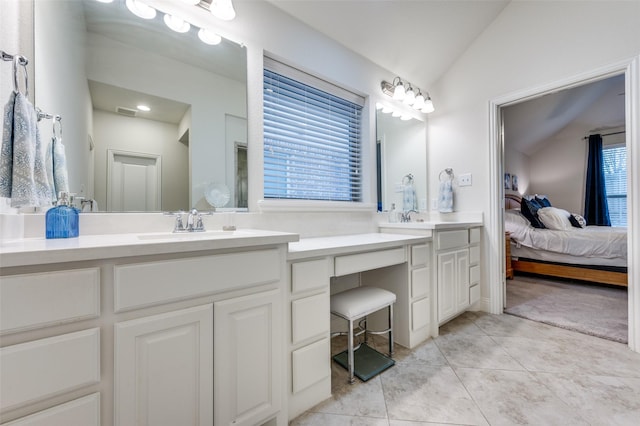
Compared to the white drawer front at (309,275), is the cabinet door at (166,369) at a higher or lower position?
lower

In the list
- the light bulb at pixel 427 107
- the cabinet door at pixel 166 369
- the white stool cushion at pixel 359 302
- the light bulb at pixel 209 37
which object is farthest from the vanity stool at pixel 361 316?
the light bulb at pixel 427 107

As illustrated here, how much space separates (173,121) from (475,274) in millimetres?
2659

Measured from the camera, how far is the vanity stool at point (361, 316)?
1431 mm

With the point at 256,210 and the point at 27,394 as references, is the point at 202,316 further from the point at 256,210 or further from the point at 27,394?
the point at 256,210

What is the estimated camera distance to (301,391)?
1227 mm

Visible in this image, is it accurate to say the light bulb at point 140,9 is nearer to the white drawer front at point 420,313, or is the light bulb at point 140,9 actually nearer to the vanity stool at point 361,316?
the vanity stool at point 361,316

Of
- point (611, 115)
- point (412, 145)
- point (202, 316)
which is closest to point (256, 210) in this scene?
point (202, 316)

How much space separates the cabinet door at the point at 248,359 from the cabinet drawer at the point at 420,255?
3.59 ft

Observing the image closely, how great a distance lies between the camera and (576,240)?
3.24 m

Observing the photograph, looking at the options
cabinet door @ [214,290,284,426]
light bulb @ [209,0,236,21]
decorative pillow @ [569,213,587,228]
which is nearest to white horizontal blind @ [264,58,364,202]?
light bulb @ [209,0,236,21]

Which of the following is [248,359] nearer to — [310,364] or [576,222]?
[310,364]

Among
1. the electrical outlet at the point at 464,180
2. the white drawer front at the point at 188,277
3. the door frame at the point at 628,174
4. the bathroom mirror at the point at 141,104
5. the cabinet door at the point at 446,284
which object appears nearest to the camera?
the white drawer front at the point at 188,277

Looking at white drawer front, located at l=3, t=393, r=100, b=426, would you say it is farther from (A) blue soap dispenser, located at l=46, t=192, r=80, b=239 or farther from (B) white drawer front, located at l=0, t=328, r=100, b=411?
(A) blue soap dispenser, located at l=46, t=192, r=80, b=239

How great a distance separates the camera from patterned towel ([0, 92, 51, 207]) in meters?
0.78
